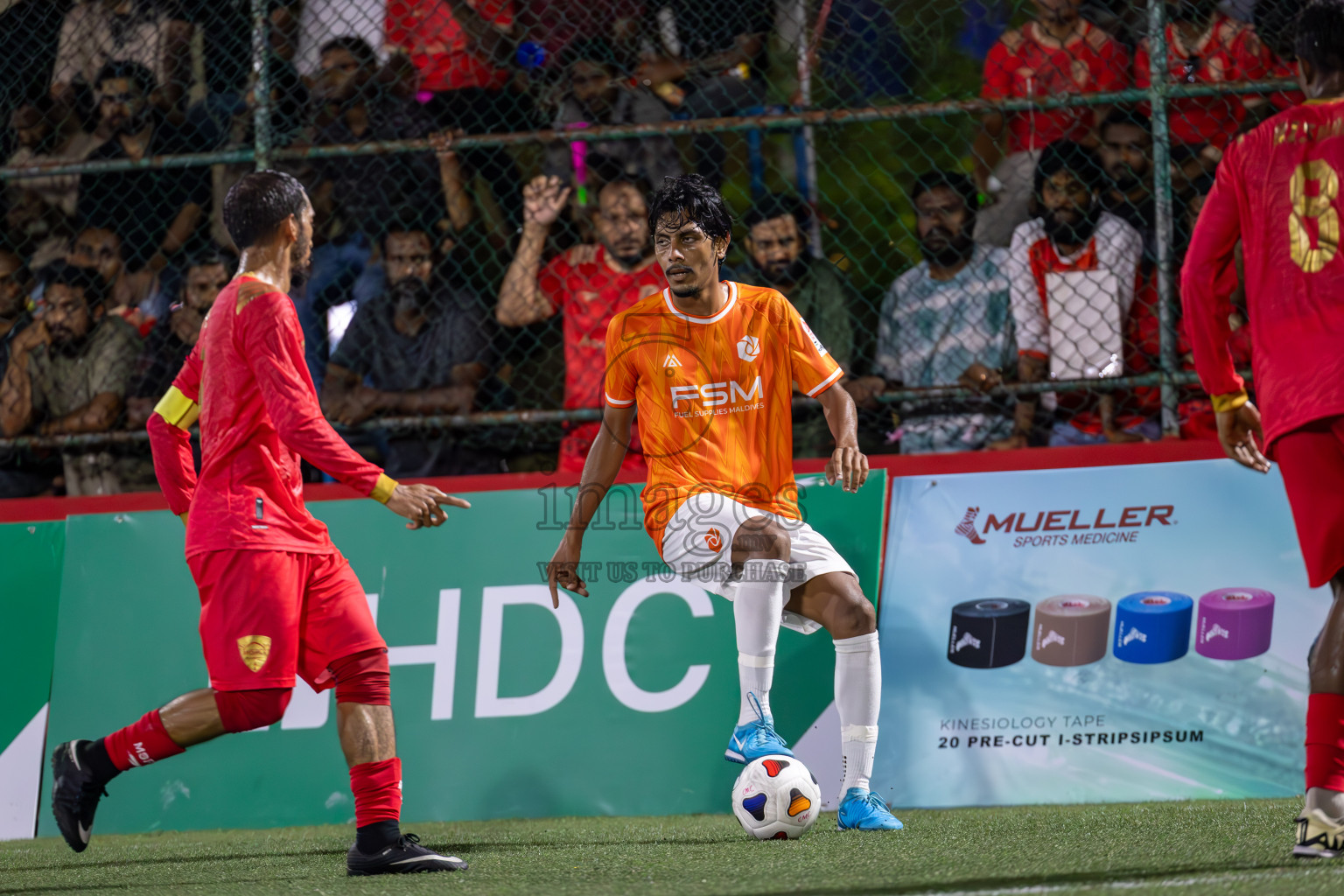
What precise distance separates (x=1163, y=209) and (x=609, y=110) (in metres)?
2.44

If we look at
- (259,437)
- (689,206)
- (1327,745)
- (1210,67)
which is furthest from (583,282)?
(1327,745)

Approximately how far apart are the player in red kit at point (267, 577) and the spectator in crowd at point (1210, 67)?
3.60 meters

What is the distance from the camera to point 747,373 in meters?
3.89

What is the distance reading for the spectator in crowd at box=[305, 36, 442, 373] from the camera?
575 centimetres

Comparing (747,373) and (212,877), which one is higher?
(747,373)

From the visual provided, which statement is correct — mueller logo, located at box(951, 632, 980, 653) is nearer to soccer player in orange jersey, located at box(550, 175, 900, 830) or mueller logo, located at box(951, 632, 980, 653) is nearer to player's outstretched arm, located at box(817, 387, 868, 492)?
soccer player in orange jersey, located at box(550, 175, 900, 830)

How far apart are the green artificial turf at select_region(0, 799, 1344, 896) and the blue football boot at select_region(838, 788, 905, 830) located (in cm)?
9

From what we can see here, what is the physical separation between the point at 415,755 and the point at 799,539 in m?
1.74

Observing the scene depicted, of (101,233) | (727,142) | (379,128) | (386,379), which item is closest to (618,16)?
(727,142)

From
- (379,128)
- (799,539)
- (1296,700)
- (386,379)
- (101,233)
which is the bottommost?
(1296,700)

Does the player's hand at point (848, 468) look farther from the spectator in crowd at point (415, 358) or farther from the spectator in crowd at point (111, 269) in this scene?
the spectator in crowd at point (111, 269)

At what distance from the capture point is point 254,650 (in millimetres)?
3078

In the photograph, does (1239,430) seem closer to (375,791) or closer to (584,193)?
(375,791)

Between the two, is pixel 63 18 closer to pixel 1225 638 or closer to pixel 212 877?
pixel 212 877
